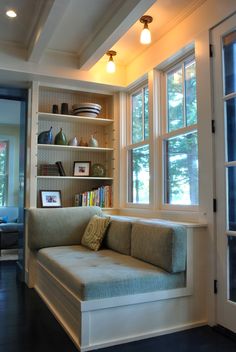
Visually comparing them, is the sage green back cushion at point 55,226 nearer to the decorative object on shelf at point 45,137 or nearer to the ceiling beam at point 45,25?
the decorative object on shelf at point 45,137

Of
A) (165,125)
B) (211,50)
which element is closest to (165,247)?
(165,125)

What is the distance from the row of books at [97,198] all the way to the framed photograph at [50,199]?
237 mm

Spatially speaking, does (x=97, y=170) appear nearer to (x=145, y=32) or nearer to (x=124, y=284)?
(x=145, y=32)

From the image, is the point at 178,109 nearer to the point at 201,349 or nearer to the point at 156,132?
the point at 156,132

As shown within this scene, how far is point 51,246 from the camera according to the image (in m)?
3.50

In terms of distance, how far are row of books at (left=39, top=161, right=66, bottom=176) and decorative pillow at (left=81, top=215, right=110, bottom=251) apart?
0.84 metres

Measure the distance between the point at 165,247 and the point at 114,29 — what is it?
1882 millimetres

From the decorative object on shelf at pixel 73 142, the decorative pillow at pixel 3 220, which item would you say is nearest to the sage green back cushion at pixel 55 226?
the decorative object on shelf at pixel 73 142

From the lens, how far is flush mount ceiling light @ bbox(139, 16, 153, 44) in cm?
280

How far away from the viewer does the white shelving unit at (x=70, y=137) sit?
13.2ft

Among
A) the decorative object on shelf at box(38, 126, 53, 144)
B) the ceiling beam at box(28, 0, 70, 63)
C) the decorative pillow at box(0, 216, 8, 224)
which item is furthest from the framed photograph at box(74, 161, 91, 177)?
the decorative pillow at box(0, 216, 8, 224)

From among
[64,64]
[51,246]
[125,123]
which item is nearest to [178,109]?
[125,123]

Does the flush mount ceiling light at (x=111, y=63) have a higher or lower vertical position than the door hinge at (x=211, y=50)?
higher

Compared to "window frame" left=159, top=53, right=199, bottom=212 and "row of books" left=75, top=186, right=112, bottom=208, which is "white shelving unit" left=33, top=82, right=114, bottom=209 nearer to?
"row of books" left=75, top=186, right=112, bottom=208
